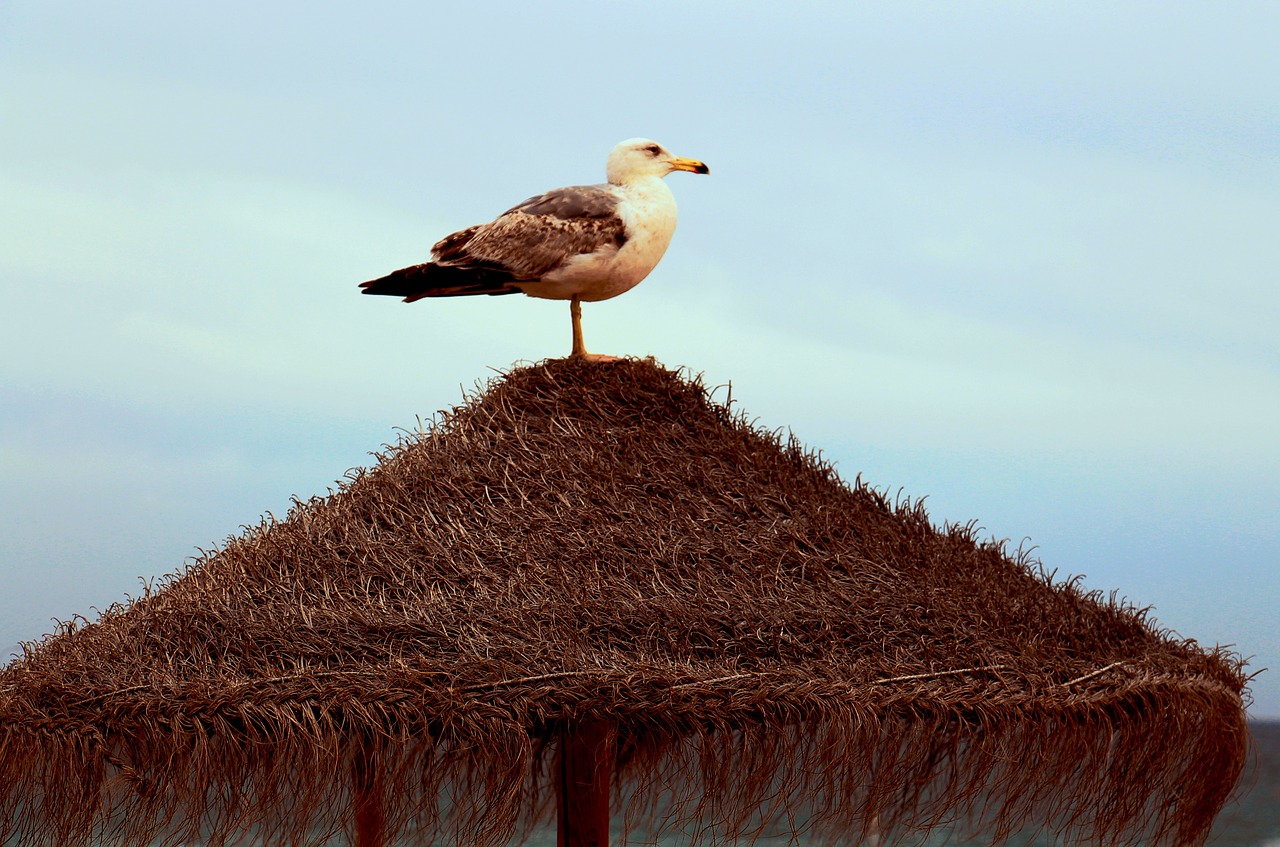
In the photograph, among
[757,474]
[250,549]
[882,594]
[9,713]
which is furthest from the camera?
[757,474]

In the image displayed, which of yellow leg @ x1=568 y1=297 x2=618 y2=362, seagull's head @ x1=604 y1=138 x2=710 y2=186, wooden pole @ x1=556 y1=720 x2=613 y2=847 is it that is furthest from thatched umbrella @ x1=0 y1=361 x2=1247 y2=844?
seagull's head @ x1=604 y1=138 x2=710 y2=186

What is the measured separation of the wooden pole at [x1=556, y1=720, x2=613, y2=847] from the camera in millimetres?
5414

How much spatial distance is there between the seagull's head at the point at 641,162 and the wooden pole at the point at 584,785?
10.2 ft

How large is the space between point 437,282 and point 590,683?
8.87ft

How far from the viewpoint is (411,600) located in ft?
19.1

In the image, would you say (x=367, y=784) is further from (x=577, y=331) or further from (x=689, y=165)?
(x=689, y=165)

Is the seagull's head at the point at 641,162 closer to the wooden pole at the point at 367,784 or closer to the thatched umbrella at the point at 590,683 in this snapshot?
the thatched umbrella at the point at 590,683

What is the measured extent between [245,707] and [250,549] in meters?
1.21

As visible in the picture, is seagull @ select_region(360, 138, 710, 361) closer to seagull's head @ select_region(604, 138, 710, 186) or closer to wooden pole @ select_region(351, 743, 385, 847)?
seagull's head @ select_region(604, 138, 710, 186)

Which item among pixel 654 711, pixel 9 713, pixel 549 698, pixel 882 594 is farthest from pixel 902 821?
pixel 9 713

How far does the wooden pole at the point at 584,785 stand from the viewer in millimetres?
5414

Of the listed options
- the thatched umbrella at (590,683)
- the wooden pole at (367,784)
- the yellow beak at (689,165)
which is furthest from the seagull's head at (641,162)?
the wooden pole at (367,784)

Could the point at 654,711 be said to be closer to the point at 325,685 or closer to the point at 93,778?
the point at 325,685

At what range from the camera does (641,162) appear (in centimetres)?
734
